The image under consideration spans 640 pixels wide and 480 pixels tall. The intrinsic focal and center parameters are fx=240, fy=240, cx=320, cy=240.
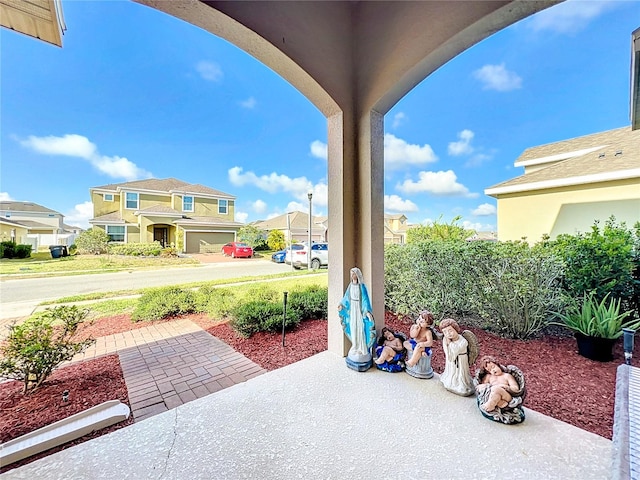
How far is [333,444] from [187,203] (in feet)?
35.4

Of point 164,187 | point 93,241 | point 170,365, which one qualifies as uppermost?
point 164,187

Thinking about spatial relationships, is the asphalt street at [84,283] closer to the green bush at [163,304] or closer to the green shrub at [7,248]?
the green shrub at [7,248]

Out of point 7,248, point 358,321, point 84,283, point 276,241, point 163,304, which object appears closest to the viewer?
point 358,321

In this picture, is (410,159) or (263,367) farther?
(410,159)

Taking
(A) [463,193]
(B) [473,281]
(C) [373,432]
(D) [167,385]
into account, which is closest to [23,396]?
(D) [167,385]

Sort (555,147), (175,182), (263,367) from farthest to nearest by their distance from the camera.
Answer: (175,182) → (555,147) → (263,367)

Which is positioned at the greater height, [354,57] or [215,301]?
[354,57]

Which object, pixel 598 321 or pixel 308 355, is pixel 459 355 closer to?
pixel 308 355

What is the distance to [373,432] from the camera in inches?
60.4

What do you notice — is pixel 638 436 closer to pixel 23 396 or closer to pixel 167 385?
pixel 167 385

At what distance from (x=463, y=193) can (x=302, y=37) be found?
4823 mm

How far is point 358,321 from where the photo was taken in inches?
A: 89.6

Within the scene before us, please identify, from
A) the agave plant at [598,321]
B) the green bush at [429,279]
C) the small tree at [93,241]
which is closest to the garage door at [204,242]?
the small tree at [93,241]

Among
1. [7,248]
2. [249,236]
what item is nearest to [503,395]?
[7,248]
